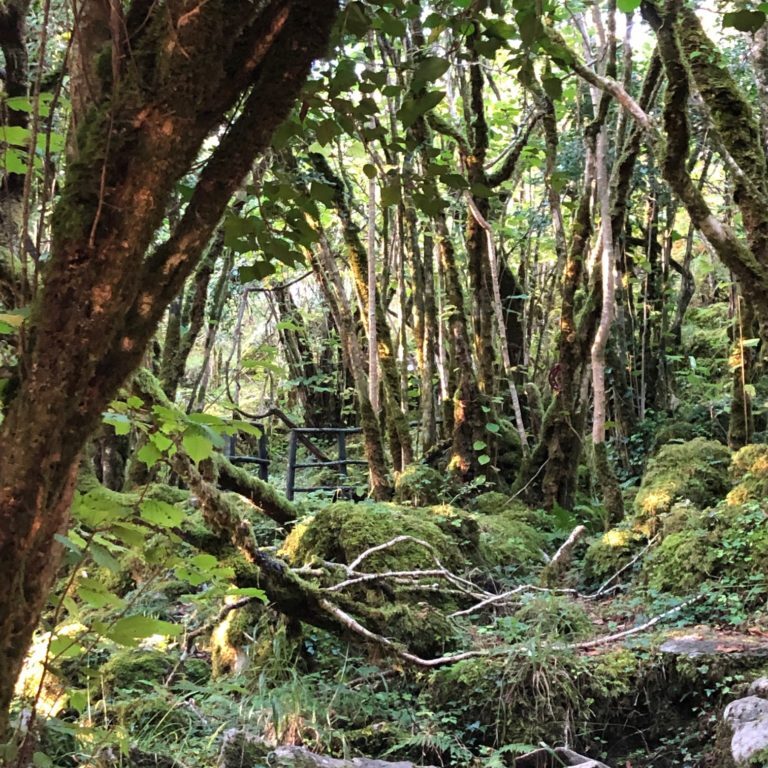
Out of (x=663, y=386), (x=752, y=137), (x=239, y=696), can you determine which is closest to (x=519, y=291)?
(x=663, y=386)

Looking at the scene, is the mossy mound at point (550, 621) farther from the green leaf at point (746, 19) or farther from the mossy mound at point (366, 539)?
the green leaf at point (746, 19)

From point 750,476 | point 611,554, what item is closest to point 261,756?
point 611,554

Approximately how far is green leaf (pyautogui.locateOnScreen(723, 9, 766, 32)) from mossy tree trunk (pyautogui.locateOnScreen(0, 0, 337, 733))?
1351 mm

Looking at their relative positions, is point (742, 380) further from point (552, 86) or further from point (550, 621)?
point (552, 86)

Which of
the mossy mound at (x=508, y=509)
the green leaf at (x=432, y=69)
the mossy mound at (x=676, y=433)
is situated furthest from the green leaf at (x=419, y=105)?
the mossy mound at (x=676, y=433)

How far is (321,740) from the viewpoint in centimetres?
319

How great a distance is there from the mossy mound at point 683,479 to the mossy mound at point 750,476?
0.25m

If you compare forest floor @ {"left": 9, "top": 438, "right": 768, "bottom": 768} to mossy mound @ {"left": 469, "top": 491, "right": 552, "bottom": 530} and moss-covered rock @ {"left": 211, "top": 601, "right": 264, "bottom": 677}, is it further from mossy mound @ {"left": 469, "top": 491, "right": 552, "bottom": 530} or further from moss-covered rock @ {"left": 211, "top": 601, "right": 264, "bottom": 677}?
mossy mound @ {"left": 469, "top": 491, "right": 552, "bottom": 530}

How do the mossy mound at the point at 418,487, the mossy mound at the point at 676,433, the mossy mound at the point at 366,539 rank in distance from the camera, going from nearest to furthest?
the mossy mound at the point at 366,539, the mossy mound at the point at 418,487, the mossy mound at the point at 676,433

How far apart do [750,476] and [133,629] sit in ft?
15.6

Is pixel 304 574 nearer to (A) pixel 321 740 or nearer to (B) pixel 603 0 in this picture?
(A) pixel 321 740

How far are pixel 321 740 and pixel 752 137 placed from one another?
3882 mm

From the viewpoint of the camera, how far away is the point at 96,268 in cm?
111

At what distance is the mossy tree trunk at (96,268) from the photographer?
1104 mm
